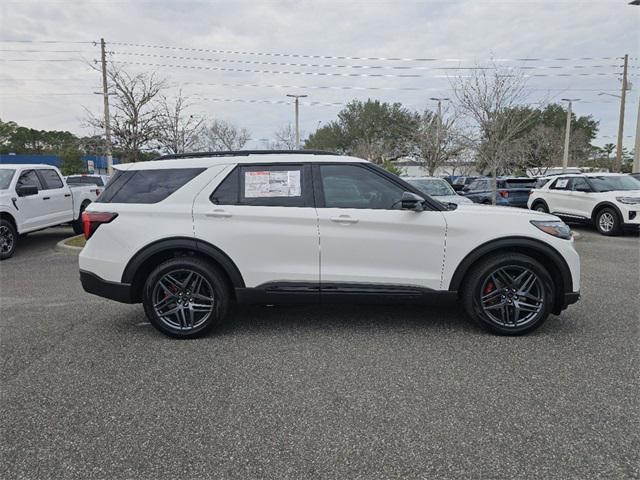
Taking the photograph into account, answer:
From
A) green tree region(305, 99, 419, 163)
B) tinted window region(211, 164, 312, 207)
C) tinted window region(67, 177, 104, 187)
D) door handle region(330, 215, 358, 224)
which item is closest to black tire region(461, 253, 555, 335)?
door handle region(330, 215, 358, 224)

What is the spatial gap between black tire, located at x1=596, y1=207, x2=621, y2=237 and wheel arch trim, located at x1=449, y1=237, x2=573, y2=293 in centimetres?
847

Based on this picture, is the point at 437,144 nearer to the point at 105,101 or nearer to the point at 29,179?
the point at 105,101

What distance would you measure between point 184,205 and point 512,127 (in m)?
12.3

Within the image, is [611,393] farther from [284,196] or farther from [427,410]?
[284,196]

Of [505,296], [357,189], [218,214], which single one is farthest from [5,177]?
[505,296]

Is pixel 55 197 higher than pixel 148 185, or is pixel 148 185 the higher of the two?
pixel 148 185

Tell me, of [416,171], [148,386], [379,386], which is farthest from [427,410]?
[416,171]

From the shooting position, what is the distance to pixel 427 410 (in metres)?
2.95

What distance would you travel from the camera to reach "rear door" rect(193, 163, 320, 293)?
4.16 metres

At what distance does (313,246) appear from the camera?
416 cm

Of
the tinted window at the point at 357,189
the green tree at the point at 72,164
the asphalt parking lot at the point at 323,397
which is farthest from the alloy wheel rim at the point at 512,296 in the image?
the green tree at the point at 72,164

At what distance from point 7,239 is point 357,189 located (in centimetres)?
803

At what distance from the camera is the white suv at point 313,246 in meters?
4.15

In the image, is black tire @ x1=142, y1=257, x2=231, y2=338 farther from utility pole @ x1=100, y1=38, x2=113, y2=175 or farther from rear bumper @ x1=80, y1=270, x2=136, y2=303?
utility pole @ x1=100, y1=38, x2=113, y2=175
